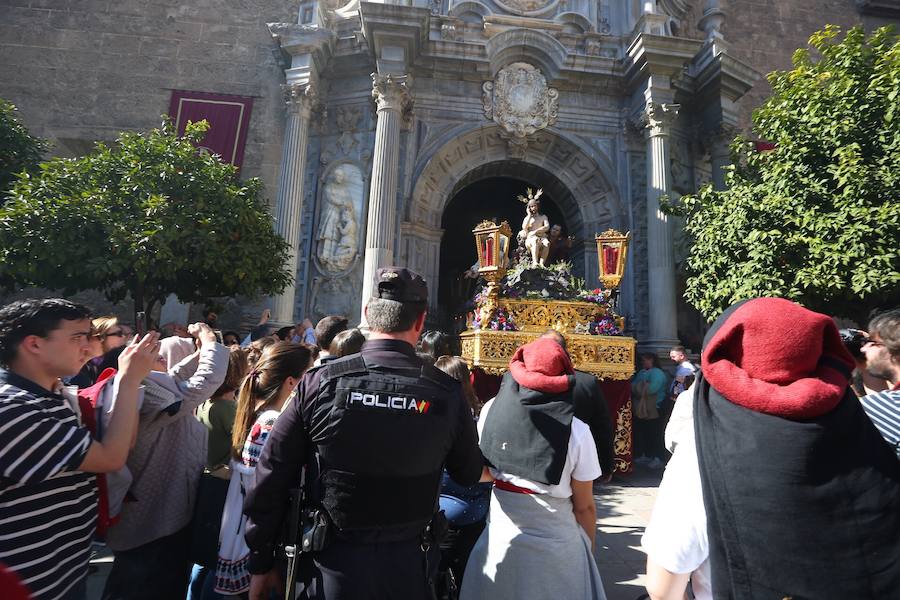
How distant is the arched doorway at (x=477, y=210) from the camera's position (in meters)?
12.4

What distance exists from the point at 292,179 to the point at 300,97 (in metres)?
1.83

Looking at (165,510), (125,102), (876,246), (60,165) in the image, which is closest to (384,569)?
(165,510)

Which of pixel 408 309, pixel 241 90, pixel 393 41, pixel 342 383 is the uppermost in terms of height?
pixel 241 90

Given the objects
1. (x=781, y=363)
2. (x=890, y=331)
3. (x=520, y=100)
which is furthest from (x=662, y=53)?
(x=781, y=363)

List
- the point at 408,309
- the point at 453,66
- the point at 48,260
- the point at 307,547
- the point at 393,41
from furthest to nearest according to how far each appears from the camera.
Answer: the point at 453,66
the point at 393,41
the point at 48,260
the point at 408,309
the point at 307,547

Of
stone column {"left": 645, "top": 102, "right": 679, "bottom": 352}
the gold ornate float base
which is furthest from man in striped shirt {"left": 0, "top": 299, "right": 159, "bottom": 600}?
stone column {"left": 645, "top": 102, "right": 679, "bottom": 352}

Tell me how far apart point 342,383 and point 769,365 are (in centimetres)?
140

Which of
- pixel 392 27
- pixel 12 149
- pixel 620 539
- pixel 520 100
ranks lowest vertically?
pixel 620 539

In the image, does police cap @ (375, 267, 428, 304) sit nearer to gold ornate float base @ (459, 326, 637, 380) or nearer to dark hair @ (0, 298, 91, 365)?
dark hair @ (0, 298, 91, 365)

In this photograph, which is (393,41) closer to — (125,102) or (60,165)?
(60,165)

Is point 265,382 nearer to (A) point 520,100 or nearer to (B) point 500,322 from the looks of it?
(B) point 500,322

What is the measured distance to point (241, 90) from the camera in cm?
1427

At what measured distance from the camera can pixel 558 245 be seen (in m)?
11.2

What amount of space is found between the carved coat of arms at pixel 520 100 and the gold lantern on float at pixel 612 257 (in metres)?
4.42
